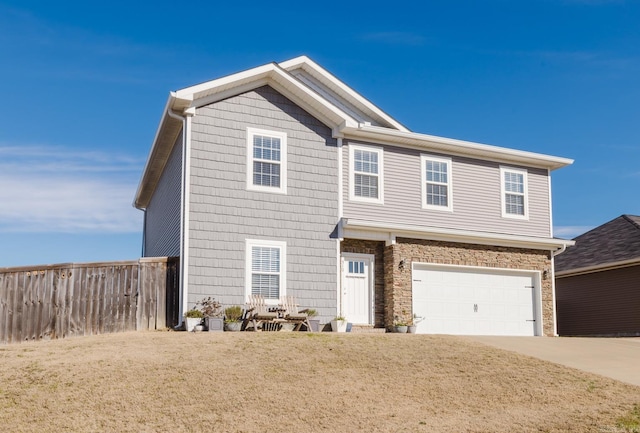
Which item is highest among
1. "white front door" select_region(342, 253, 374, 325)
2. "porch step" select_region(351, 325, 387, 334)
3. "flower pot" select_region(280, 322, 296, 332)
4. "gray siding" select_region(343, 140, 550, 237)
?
"gray siding" select_region(343, 140, 550, 237)

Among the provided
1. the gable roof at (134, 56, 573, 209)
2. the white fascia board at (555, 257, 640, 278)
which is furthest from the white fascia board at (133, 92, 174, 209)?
the white fascia board at (555, 257, 640, 278)

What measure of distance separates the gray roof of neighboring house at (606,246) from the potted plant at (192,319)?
48.7 ft

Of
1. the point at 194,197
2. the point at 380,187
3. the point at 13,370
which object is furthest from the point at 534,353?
the point at 13,370

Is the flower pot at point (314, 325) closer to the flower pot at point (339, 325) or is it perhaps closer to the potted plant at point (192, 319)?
the flower pot at point (339, 325)

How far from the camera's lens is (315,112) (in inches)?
814

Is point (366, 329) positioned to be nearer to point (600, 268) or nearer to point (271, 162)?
point (271, 162)

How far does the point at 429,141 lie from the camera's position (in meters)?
22.2

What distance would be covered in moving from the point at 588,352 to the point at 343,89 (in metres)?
10.6

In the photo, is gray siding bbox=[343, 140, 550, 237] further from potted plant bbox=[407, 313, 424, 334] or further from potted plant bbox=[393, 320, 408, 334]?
potted plant bbox=[393, 320, 408, 334]

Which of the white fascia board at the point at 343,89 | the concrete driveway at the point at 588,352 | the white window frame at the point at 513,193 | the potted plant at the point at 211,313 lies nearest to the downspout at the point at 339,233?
the white fascia board at the point at 343,89

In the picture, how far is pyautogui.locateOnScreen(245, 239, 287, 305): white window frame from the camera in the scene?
18953mm

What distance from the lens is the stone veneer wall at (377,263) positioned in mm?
21156

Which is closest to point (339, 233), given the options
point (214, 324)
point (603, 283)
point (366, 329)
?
point (366, 329)

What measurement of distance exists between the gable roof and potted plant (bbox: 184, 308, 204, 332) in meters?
4.96
